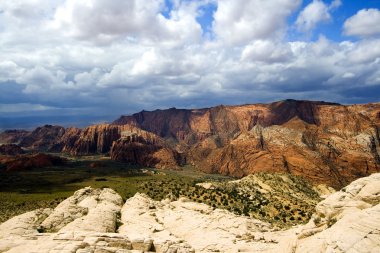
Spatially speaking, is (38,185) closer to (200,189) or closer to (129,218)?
Result: (200,189)

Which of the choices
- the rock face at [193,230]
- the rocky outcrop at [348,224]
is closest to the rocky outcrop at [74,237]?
the rock face at [193,230]

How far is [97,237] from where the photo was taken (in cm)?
3788

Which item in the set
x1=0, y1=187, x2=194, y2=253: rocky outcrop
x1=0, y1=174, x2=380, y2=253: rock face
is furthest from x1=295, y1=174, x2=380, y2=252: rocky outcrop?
x1=0, y1=187, x2=194, y2=253: rocky outcrop

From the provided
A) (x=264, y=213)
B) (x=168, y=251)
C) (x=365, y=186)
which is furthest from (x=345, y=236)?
(x=264, y=213)

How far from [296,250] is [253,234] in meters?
19.0

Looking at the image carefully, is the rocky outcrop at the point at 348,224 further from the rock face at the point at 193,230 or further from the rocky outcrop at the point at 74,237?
the rocky outcrop at the point at 74,237

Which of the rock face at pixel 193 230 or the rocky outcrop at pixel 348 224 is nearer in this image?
the rocky outcrop at pixel 348 224

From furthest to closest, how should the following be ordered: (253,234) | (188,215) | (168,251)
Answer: (188,215) < (253,234) < (168,251)

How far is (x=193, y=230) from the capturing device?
57969 mm

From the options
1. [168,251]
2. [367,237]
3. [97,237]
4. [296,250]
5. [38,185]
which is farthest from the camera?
[38,185]

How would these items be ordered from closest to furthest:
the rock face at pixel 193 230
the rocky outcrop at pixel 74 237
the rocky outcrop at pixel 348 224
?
the rocky outcrop at pixel 348 224 → the rock face at pixel 193 230 → the rocky outcrop at pixel 74 237

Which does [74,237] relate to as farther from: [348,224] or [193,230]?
[348,224]

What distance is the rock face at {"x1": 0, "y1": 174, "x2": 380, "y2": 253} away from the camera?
3111 centimetres

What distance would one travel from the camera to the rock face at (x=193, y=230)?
31.1 metres
